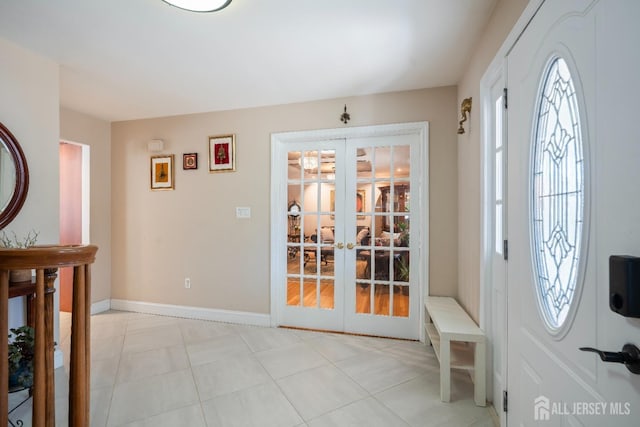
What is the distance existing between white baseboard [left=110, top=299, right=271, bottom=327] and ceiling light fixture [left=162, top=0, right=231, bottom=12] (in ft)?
9.43

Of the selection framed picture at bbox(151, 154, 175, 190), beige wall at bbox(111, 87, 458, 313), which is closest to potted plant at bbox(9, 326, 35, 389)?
beige wall at bbox(111, 87, 458, 313)

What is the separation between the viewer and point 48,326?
108 centimetres

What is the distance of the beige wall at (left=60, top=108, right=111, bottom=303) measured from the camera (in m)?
3.56

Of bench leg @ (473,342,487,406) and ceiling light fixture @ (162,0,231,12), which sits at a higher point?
ceiling light fixture @ (162,0,231,12)

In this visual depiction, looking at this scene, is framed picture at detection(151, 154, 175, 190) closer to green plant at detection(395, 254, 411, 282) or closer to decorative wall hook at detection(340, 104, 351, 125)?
decorative wall hook at detection(340, 104, 351, 125)

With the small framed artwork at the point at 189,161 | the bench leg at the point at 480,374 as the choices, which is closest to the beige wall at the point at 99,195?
the small framed artwork at the point at 189,161

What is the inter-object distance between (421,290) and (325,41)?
2.36 meters

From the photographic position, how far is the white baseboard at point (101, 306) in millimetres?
3602

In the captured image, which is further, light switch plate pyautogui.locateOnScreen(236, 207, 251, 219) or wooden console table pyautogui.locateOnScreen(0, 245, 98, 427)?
light switch plate pyautogui.locateOnScreen(236, 207, 251, 219)

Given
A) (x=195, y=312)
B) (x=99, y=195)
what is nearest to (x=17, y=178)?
(x=99, y=195)

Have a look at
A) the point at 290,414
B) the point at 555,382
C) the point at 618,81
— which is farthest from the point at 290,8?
the point at 290,414

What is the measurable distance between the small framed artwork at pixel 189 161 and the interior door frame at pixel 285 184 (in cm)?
104

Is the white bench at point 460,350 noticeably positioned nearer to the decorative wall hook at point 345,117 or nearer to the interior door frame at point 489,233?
the interior door frame at point 489,233

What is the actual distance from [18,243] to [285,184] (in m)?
2.27
